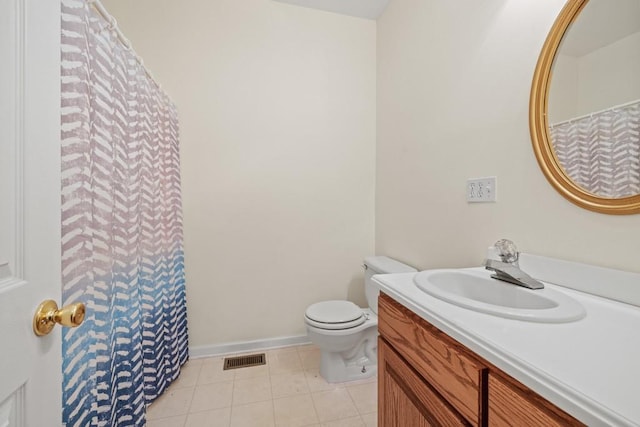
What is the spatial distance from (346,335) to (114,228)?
1.26m

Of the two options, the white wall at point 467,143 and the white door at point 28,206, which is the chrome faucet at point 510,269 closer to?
the white wall at point 467,143

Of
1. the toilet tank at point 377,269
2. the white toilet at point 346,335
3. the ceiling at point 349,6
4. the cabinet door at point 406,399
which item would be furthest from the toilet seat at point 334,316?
the ceiling at point 349,6

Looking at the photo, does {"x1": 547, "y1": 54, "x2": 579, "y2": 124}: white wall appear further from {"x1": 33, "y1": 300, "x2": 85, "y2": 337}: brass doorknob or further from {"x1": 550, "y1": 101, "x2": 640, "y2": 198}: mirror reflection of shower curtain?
{"x1": 33, "y1": 300, "x2": 85, "y2": 337}: brass doorknob

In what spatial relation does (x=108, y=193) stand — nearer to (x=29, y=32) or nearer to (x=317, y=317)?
(x=29, y=32)

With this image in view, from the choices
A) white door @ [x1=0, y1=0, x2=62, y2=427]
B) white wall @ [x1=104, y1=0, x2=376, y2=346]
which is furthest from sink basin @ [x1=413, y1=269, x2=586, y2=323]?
white wall @ [x1=104, y1=0, x2=376, y2=346]

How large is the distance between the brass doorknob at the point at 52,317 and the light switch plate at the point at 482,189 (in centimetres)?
136

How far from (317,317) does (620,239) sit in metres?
1.31

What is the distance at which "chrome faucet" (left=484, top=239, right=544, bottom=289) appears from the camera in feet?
2.66

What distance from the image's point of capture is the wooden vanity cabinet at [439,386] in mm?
447

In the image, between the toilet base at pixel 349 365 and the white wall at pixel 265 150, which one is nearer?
the toilet base at pixel 349 365

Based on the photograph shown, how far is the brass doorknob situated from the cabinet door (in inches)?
31.3

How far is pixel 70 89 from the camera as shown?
0.78m

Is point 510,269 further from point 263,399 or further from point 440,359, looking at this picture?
point 263,399

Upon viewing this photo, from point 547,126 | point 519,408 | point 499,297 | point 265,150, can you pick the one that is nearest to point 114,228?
point 265,150
